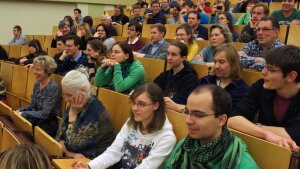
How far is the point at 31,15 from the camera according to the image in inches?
318

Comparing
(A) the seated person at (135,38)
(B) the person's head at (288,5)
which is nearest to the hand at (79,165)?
(A) the seated person at (135,38)

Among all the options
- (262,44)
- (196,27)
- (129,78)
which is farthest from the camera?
(196,27)

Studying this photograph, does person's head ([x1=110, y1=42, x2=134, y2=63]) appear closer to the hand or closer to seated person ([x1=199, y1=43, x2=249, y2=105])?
seated person ([x1=199, y1=43, x2=249, y2=105])

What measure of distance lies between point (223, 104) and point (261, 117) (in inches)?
20.4

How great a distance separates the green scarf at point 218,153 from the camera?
1271mm

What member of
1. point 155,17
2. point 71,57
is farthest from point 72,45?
point 155,17

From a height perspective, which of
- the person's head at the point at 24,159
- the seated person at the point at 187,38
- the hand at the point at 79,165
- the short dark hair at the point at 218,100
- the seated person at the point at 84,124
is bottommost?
the hand at the point at 79,165

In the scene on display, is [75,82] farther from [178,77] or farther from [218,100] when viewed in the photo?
[218,100]

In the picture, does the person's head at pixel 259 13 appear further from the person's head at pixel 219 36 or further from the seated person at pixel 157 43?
the seated person at pixel 157 43

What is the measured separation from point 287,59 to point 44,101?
191 cm

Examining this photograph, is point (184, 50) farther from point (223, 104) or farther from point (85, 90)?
point (223, 104)

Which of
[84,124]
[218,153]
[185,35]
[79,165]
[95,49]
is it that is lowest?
[79,165]

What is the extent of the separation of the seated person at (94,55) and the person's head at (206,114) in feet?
7.13

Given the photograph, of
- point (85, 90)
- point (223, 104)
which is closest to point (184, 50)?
point (85, 90)
